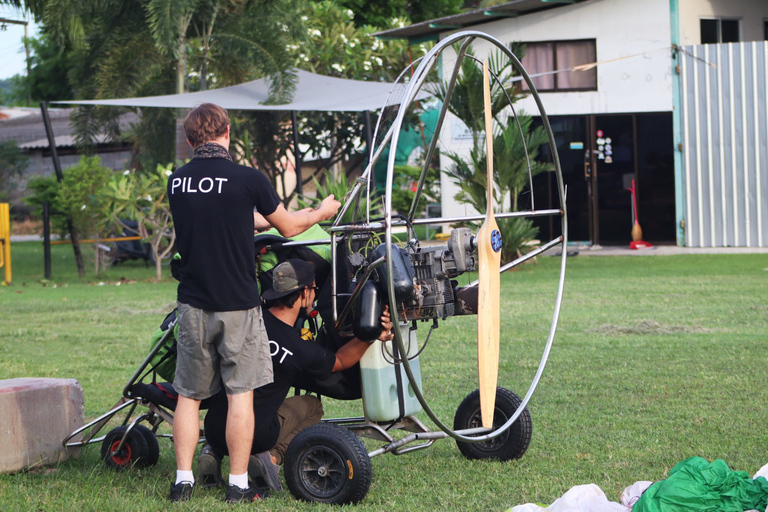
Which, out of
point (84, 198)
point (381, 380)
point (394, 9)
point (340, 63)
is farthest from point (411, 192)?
point (381, 380)

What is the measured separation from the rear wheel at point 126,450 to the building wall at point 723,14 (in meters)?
16.6

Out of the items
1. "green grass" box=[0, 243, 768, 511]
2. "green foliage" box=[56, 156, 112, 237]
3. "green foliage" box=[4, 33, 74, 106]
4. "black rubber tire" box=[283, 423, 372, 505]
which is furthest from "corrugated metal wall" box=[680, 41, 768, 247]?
"green foliage" box=[4, 33, 74, 106]

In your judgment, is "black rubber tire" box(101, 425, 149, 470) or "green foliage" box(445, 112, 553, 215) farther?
"green foliage" box(445, 112, 553, 215)

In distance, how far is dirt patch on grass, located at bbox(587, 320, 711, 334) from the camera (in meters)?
9.27

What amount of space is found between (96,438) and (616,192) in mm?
15734

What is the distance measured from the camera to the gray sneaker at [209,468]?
462 cm

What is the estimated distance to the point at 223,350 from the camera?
4363 mm

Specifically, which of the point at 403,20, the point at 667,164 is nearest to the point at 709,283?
the point at 667,164

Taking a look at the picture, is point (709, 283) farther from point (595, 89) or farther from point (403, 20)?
point (403, 20)

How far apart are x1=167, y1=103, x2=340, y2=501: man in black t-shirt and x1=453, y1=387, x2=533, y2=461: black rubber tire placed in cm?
130

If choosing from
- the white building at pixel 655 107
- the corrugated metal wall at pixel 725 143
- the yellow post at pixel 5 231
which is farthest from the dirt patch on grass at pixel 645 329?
the yellow post at pixel 5 231

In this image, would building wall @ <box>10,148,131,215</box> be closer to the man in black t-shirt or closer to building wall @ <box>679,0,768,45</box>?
building wall @ <box>679,0,768,45</box>

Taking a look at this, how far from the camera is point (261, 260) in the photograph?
16.0 feet

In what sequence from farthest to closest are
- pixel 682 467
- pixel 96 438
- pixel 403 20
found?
1. pixel 403 20
2. pixel 96 438
3. pixel 682 467
